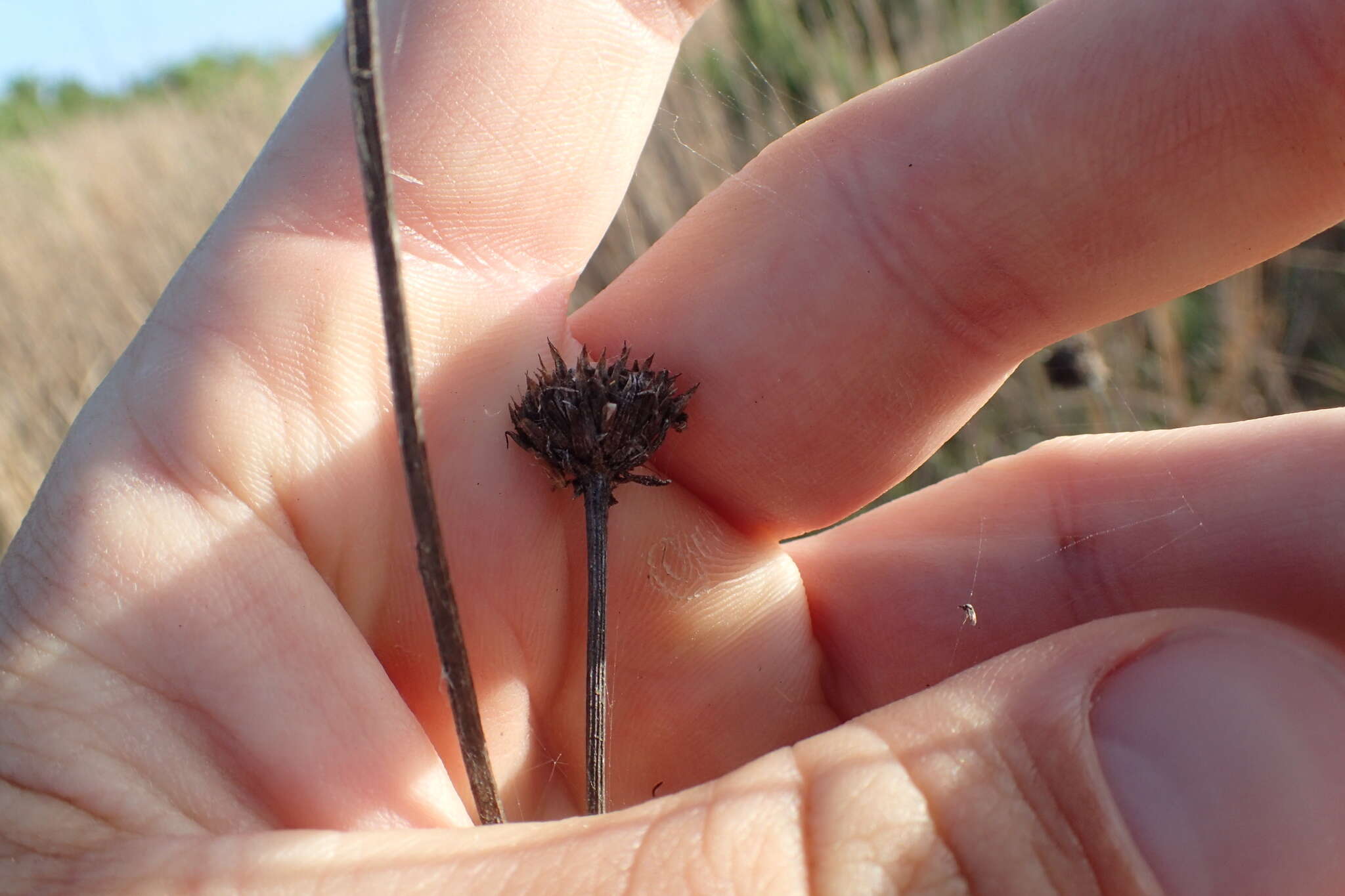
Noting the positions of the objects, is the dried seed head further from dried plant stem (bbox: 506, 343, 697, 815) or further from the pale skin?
the pale skin

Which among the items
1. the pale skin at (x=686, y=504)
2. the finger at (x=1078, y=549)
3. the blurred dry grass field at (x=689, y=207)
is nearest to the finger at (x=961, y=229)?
the pale skin at (x=686, y=504)

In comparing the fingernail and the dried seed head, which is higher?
Answer: the dried seed head

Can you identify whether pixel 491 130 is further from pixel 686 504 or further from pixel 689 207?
pixel 689 207

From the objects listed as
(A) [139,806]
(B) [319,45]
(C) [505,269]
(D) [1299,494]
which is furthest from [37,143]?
(D) [1299,494]

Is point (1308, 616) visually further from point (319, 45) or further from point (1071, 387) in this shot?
point (319, 45)

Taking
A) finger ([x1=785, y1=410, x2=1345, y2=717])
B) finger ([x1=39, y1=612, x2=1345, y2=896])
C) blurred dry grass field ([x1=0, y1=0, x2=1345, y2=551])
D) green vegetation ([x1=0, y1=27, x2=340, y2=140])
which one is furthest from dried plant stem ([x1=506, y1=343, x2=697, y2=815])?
green vegetation ([x1=0, y1=27, x2=340, y2=140])

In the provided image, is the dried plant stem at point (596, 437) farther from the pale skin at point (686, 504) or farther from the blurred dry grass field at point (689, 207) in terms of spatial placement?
the blurred dry grass field at point (689, 207)
